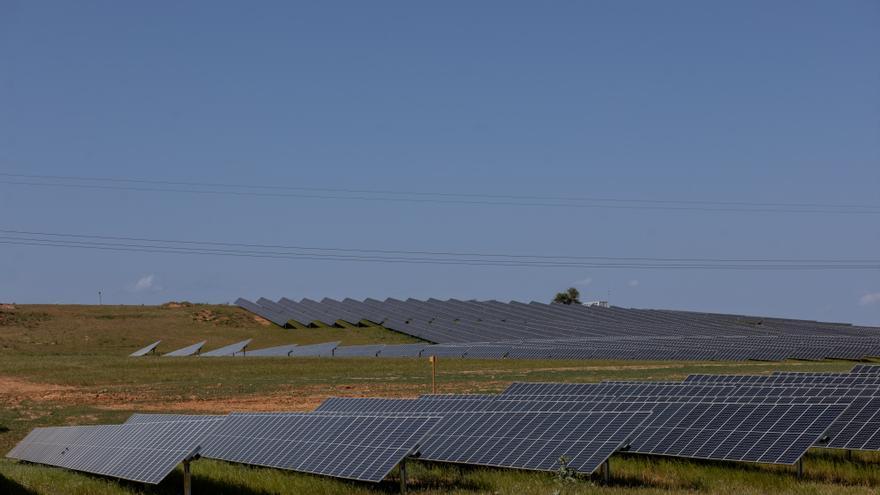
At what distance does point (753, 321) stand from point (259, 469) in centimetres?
8218

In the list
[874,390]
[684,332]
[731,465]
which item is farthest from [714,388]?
[684,332]

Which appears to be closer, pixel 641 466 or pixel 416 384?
pixel 641 466

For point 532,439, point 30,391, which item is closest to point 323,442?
point 532,439

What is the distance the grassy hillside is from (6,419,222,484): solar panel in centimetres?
4713

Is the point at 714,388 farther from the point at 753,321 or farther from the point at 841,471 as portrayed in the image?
the point at 753,321

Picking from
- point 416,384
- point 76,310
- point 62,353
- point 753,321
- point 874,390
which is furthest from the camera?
point 753,321

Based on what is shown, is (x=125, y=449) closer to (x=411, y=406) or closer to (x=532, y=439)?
(x=411, y=406)

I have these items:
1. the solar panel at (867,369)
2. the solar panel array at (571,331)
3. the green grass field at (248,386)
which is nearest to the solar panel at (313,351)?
the solar panel array at (571,331)

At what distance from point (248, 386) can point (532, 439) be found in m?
26.2

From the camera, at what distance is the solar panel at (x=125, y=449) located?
54.7 ft

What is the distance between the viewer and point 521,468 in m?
17.3

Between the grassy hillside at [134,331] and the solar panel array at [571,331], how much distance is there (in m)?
3.85

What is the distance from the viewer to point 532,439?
1797cm

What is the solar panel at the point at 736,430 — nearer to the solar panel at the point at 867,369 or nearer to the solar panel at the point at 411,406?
the solar panel at the point at 411,406
